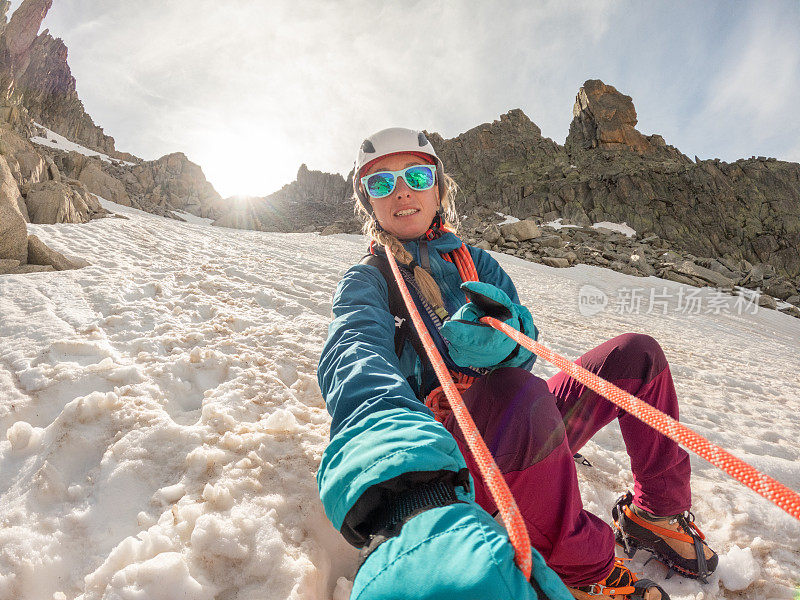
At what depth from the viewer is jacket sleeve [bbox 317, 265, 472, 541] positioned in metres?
0.88

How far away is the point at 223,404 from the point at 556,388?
6.41ft

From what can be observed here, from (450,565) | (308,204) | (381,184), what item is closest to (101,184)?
(308,204)

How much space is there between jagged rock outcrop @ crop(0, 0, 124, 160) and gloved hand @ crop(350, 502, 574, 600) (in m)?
98.6

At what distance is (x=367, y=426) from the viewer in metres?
1.02

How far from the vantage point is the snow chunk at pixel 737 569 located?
167cm

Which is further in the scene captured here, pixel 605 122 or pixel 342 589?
pixel 605 122

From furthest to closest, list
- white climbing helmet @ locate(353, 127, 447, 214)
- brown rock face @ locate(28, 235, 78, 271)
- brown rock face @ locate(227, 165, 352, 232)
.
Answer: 1. brown rock face @ locate(227, 165, 352, 232)
2. brown rock face @ locate(28, 235, 78, 271)
3. white climbing helmet @ locate(353, 127, 447, 214)

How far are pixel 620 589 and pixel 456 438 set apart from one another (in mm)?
876

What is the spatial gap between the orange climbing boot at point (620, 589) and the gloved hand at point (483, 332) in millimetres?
908

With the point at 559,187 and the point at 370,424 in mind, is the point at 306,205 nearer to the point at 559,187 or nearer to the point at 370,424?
the point at 559,187

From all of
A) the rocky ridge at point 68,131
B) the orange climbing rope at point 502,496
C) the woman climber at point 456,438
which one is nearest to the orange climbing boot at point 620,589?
the woman climber at point 456,438

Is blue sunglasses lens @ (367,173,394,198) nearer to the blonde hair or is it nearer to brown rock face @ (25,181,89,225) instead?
the blonde hair

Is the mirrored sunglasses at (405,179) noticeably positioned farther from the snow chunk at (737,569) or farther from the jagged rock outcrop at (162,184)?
the jagged rock outcrop at (162,184)

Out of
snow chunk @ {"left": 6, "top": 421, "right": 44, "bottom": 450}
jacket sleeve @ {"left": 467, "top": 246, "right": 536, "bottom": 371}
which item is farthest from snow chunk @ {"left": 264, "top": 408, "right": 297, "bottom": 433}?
jacket sleeve @ {"left": 467, "top": 246, "right": 536, "bottom": 371}
